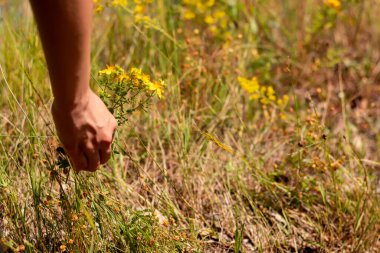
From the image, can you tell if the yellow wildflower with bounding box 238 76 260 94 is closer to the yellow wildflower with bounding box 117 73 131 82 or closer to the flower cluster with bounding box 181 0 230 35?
the flower cluster with bounding box 181 0 230 35

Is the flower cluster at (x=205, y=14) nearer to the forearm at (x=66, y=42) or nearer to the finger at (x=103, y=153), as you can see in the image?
the finger at (x=103, y=153)

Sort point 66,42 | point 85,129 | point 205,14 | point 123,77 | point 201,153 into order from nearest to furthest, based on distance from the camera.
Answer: point 66,42 → point 85,129 → point 123,77 → point 201,153 → point 205,14

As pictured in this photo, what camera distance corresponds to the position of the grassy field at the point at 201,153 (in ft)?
6.56

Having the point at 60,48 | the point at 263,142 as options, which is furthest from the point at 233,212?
the point at 60,48

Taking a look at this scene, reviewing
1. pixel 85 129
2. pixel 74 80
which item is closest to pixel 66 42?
pixel 74 80

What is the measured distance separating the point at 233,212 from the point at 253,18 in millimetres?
1489

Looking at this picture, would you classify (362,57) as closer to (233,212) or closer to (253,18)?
(253,18)

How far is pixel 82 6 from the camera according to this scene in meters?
1.23

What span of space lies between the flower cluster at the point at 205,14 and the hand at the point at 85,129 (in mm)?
1711

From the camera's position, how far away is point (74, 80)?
51.9 inches

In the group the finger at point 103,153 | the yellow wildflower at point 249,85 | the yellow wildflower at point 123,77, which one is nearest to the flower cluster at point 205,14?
A: the yellow wildflower at point 249,85

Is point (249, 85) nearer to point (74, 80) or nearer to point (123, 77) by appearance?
point (123, 77)

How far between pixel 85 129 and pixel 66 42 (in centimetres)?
23

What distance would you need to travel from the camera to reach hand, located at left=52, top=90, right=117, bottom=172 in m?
1.38
